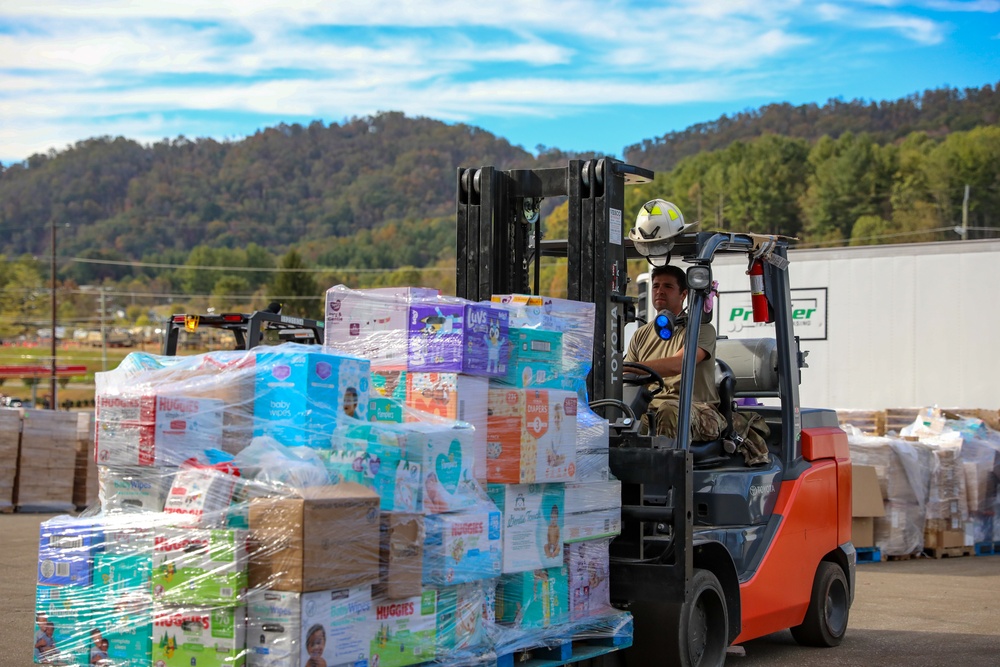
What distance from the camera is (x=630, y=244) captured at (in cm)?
689

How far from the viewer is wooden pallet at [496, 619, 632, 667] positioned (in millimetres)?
5125

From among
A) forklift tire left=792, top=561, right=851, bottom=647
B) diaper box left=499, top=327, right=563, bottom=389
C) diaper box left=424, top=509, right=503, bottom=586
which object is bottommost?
forklift tire left=792, top=561, right=851, bottom=647

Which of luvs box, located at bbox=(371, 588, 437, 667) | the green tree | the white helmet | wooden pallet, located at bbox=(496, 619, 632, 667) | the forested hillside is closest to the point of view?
luvs box, located at bbox=(371, 588, 437, 667)

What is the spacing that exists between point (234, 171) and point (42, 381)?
104438 mm

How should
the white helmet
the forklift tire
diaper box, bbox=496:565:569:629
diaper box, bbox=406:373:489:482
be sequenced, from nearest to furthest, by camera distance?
diaper box, bbox=406:373:489:482
diaper box, bbox=496:565:569:629
the white helmet
the forklift tire

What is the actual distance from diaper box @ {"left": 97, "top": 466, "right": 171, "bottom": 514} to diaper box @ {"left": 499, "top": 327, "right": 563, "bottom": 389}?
156 centimetres

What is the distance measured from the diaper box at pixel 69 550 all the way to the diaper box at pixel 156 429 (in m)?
0.27

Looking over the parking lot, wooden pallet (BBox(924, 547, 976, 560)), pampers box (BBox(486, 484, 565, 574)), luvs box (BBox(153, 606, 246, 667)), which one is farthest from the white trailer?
luvs box (BBox(153, 606, 246, 667))

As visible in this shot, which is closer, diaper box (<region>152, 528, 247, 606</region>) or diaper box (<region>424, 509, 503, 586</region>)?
diaper box (<region>152, 528, 247, 606</region>)

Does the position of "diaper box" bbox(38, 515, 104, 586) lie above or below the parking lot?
above

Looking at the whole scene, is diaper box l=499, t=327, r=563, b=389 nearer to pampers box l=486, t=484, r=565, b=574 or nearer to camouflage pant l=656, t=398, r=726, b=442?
pampers box l=486, t=484, r=565, b=574

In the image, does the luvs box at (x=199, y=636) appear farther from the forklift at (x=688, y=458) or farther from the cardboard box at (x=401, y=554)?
the forklift at (x=688, y=458)

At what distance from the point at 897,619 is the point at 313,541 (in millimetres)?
6450

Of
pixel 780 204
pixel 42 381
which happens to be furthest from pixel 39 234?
pixel 780 204
